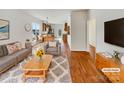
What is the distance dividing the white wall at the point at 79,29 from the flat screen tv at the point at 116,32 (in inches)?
144

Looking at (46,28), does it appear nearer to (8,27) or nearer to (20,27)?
(20,27)

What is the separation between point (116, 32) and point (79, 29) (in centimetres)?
436

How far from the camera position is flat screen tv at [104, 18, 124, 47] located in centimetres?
307

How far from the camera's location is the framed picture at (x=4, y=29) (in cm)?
497

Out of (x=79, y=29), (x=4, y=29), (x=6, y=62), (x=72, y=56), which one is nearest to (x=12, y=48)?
(x=4, y=29)

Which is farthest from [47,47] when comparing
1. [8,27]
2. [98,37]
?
[98,37]

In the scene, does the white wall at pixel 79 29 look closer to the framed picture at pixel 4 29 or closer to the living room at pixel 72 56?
the living room at pixel 72 56

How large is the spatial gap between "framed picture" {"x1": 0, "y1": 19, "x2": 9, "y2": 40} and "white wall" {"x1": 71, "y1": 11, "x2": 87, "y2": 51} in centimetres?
346

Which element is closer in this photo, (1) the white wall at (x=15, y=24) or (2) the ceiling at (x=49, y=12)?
(1) the white wall at (x=15, y=24)

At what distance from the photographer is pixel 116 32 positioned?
11.1 ft

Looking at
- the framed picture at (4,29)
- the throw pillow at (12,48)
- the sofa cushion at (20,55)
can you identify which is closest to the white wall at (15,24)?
the framed picture at (4,29)
